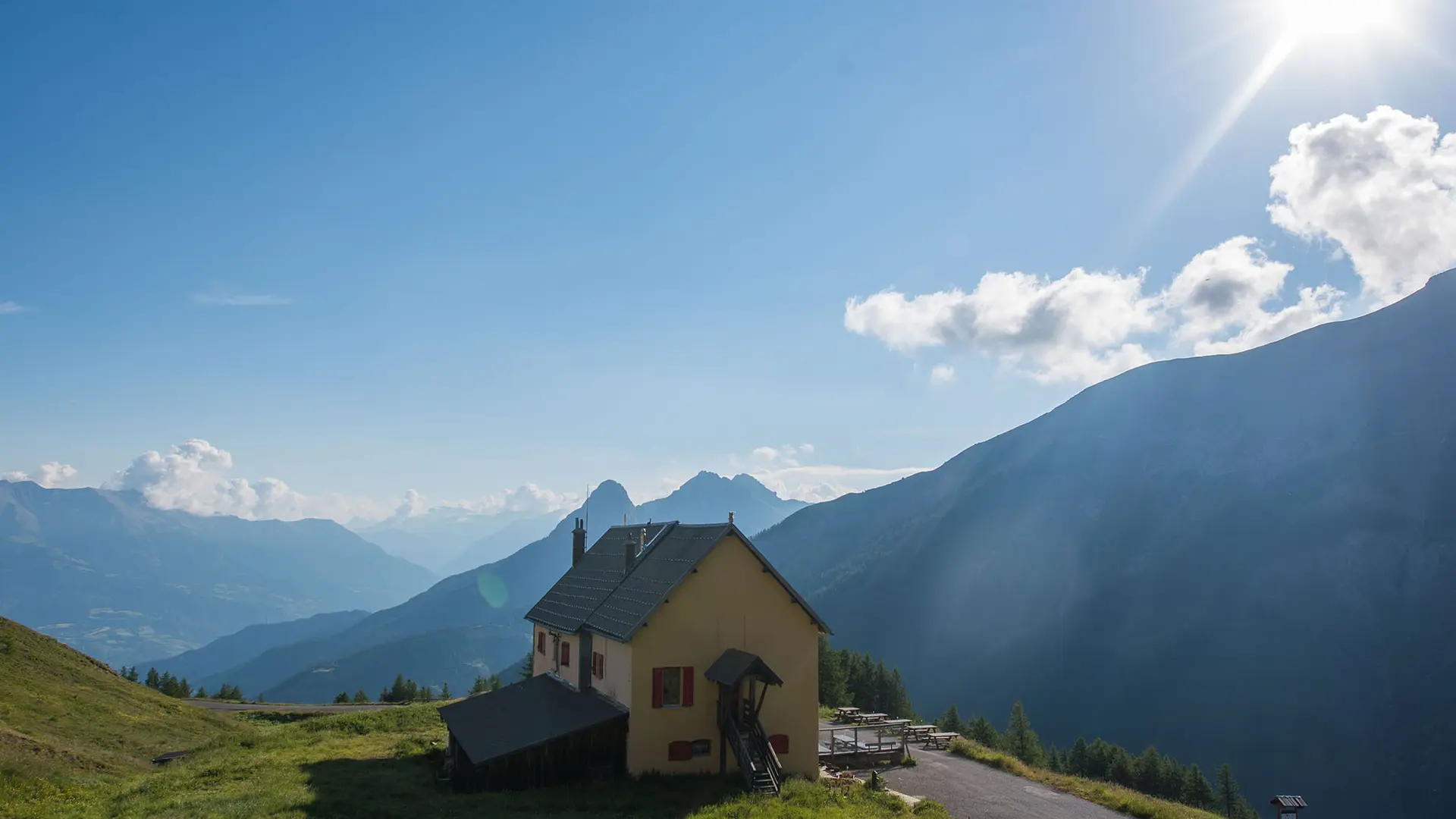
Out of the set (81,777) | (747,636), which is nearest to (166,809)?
(81,777)

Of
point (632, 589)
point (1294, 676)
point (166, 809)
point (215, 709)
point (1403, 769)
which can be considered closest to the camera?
point (166, 809)

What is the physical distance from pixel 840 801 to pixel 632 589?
11.9 metres

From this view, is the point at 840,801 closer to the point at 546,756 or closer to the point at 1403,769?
the point at 546,756

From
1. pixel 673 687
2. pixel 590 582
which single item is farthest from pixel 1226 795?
pixel 673 687

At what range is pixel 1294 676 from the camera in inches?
7677

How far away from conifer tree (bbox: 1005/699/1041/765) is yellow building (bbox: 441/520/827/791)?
40.4m

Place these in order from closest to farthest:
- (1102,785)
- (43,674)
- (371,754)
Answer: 1. (1102,785)
2. (371,754)
3. (43,674)

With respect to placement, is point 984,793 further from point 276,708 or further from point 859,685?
point 276,708

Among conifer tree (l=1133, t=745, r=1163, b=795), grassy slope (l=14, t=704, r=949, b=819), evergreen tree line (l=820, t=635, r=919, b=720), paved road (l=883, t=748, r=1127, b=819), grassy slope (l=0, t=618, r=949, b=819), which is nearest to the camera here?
grassy slope (l=14, t=704, r=949, b=819)

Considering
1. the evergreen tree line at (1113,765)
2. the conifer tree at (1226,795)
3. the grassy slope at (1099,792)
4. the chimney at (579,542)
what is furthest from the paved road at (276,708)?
the conifer tree at (1226,795)

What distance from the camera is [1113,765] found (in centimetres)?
7050

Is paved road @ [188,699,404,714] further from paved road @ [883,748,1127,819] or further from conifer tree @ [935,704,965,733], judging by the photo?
conifer tree @ [935,704,965,733]

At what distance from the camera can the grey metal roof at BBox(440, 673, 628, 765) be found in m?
29.1

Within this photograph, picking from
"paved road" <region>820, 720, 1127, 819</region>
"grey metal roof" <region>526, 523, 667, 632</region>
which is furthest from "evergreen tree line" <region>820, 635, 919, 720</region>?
"paved road" <region>820, 720, 1127, 819</region>
